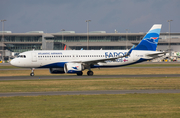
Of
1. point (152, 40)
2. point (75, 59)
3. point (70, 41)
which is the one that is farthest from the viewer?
point (70, 41)

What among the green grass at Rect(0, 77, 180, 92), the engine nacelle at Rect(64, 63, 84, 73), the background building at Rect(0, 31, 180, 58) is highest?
the background building at Rect(0, 31, 180, 58)

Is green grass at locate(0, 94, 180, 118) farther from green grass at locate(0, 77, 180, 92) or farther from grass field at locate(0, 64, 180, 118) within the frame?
green grass at locate(0, 77, 180, 92)

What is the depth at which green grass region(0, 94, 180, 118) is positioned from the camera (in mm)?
14562

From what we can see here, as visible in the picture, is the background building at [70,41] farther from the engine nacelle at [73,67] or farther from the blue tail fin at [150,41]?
the engine nacelle at [73,67]

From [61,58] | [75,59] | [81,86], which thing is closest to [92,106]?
[81,86]

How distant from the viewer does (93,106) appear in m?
16.9

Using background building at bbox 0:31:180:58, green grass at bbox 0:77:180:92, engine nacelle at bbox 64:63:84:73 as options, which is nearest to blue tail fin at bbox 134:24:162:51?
engine nacelle at bbox 64:63:84:73

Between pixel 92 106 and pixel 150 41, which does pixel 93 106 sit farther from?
pixel 150 41

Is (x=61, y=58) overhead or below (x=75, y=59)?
overhead

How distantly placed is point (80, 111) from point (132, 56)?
3181cm

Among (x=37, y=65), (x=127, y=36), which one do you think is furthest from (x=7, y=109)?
(x=127, y=36)

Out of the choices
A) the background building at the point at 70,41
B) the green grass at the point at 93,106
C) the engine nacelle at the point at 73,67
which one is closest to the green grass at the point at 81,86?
the green grass at the point at 93,106

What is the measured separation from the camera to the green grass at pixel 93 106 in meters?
14.6

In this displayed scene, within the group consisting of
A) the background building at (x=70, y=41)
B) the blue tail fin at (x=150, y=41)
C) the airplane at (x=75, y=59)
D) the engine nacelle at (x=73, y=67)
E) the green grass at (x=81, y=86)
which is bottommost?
the green grass at (x=81, y=86)
